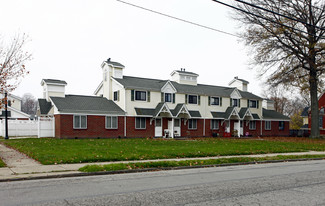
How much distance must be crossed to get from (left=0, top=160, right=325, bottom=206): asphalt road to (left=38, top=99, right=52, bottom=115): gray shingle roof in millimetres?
26774

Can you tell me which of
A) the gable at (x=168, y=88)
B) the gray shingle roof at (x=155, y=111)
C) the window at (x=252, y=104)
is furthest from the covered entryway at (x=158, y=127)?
the window at (x=252, y=104)

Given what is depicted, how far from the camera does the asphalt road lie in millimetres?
7715

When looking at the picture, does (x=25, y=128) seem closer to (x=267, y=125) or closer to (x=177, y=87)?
(x=177, y=87)

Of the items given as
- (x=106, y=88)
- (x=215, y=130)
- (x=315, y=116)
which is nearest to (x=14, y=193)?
(x=106, y=88)

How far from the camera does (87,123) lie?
1335 inches

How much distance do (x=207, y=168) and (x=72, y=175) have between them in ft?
19.9

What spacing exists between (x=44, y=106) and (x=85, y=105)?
518 cm

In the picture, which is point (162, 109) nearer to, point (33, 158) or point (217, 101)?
point (217, 101)

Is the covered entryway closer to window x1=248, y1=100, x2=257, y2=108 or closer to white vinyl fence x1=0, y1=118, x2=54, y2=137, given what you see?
white vinyl fence x1=0, y1=118, x2=54, y2=137

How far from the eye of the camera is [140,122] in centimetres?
3747

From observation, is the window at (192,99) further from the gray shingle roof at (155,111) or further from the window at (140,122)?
the window at (140,122)

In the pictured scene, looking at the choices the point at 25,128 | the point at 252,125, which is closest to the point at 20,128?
the point at 25,128

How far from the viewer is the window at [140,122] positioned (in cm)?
3725

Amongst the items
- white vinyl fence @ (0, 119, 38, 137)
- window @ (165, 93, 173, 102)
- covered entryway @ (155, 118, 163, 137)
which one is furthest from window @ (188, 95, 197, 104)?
white vinyl fence @ (0, 119, 38, 137)
